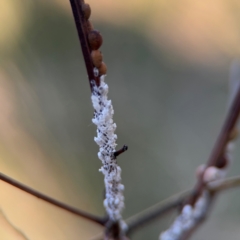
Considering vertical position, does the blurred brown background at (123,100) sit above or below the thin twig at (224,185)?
below

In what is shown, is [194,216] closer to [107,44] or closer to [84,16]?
[84,16]

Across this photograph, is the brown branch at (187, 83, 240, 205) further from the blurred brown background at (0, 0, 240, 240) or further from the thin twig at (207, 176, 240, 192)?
the blurred brown background at (0, 0, 240, 240)

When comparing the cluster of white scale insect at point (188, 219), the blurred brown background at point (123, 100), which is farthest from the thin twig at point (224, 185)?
the blurred brown background at point (123, 100)

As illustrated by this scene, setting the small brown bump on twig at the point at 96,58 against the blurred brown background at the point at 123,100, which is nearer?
the small brown bump on twig at the point at 96,58

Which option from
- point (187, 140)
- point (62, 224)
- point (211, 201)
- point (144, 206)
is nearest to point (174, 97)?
point (187, 140)

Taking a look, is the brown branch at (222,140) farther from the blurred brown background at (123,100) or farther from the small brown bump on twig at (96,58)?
the blurred brown background at (123,100)

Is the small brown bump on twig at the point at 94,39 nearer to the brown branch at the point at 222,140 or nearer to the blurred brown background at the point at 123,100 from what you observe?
the brown branch at the point at 222,140

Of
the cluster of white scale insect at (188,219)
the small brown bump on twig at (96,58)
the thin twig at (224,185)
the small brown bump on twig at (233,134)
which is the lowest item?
the cluster of white scale insect at (188,219)
